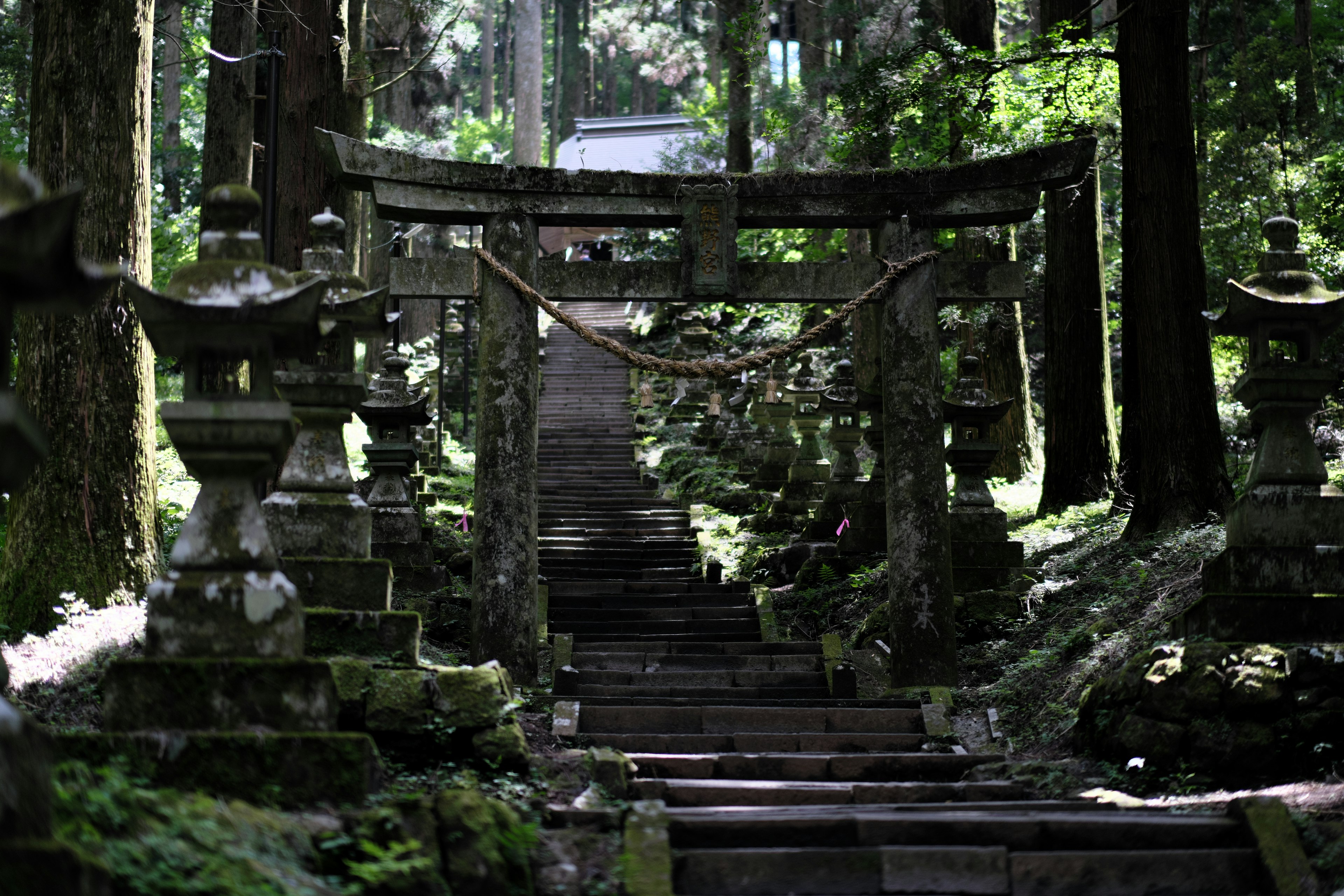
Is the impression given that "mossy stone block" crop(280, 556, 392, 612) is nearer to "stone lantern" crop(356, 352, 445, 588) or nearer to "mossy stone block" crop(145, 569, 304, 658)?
"mossy stone block" crop(145, 569, 304, 658)

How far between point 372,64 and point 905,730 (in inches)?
491

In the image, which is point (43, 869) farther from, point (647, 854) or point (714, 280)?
point (714, 280)

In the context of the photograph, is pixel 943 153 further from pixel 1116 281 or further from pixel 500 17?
pixel 500 17

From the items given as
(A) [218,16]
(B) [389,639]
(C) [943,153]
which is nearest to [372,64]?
(A) [218,16]

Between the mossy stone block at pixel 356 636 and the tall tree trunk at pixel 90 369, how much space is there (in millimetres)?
2362

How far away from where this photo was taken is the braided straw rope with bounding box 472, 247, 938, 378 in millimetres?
9172

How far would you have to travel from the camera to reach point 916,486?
941 cm

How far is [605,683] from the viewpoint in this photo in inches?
373

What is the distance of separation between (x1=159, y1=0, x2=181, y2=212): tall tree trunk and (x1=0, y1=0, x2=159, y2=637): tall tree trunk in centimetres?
1677

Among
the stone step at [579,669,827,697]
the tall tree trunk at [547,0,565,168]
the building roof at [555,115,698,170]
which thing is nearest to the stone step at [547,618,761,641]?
the stone step at [579,669,827,697]

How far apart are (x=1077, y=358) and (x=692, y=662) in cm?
650

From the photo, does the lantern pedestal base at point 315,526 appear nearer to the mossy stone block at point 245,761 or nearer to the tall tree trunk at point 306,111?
the mossy stone block at point 245,761

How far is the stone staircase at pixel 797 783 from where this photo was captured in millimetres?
5359

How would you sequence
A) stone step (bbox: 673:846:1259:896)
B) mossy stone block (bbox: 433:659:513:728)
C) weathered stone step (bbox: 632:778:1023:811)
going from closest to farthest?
1. stone step (bbox: 673:846:1259:896)
2. mossy stone block (bbox: 433:659:513:728)
3. weathered stone step (bbox: 632:778:1023:811)
